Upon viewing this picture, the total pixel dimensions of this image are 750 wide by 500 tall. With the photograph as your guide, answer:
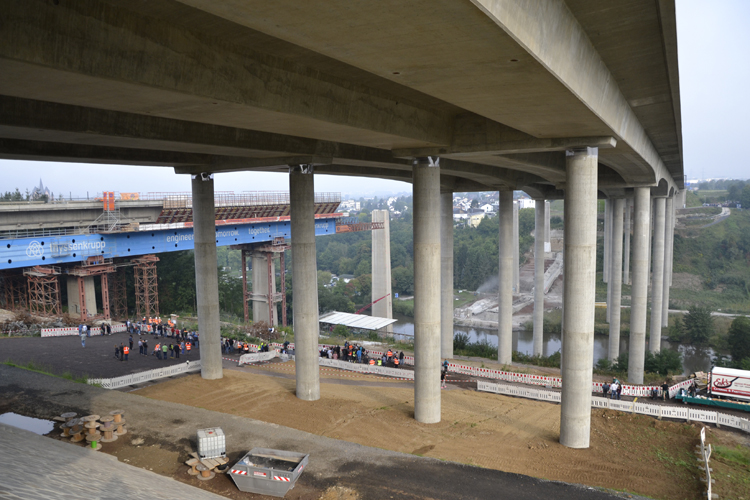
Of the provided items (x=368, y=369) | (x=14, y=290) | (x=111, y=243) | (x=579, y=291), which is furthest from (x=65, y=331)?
(x=579, y=291)

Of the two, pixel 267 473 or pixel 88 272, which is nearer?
pixel 267 473

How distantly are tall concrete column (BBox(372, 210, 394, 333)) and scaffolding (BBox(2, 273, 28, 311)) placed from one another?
3897 cm

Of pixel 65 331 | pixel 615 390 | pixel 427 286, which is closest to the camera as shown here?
pixel 427 286

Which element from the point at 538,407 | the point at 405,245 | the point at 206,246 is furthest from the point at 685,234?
the point at 206,246

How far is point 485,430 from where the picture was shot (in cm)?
2025

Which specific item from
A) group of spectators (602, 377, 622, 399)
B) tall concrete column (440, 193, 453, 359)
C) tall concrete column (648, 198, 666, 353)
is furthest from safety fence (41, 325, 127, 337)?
tall concrete column (648, 198, 666, 353)

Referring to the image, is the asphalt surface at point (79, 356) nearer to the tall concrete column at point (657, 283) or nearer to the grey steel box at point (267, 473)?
the grey steel box at point (267, 473)

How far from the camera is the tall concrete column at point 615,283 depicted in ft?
134

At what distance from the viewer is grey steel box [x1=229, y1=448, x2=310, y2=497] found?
46.9 ft

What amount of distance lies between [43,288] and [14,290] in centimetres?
771

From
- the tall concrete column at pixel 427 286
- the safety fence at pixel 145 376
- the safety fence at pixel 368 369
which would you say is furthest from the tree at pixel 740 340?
the safety fence at pixel 145 376

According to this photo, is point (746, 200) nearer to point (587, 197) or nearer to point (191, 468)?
point (587, 197)

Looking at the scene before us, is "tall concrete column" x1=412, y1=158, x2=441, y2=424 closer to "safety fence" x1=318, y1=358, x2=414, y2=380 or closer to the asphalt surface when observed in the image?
"safety fence" x1=318, y1=358, x2=414, y2=380

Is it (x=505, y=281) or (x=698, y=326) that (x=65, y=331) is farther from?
(x=698, y=326)
